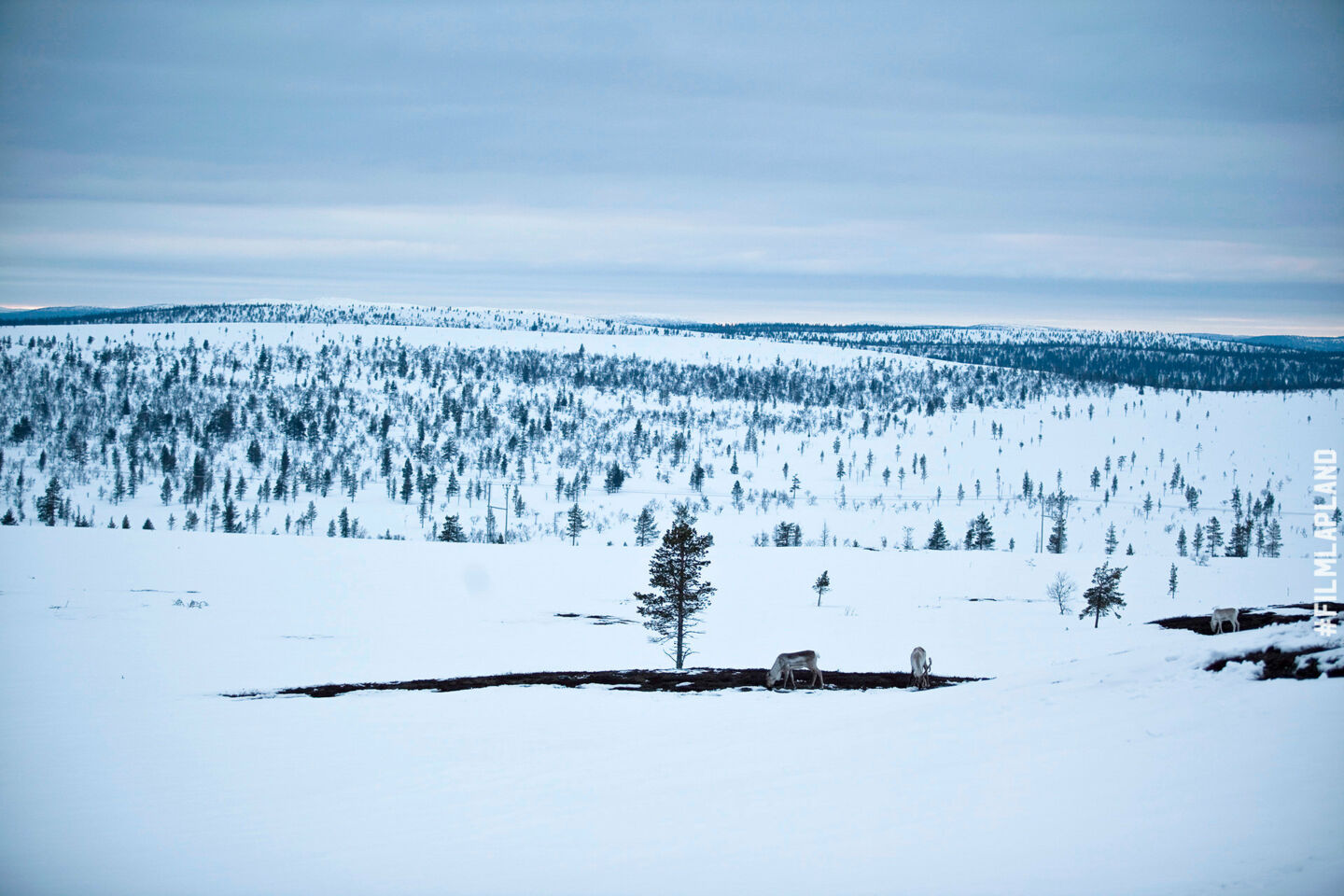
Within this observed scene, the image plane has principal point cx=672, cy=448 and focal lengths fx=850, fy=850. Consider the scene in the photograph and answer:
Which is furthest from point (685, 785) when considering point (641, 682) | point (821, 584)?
point (821, 584)

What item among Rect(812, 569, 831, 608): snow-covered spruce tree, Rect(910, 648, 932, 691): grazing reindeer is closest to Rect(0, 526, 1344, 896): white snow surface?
Rect(910, 648, 932, 691): grazing reindeer

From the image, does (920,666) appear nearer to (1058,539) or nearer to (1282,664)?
(1282,664)

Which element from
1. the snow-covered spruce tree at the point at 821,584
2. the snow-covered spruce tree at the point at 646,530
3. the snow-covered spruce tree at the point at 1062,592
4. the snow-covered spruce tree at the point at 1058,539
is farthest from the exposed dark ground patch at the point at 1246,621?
the snow-covered spruce tree at the point at 646,530

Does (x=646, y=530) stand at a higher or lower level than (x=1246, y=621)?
lower

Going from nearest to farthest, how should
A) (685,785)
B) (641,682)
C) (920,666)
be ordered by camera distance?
1. (685,785)
2. (920,666)
3. (641,682)

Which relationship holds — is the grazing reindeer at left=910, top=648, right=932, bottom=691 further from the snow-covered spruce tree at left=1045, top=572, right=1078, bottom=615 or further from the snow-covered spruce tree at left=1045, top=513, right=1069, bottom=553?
the snow-covered spruce tree at left=1045, top=513, right=1069, bottom=553

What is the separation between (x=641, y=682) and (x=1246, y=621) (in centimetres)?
2567

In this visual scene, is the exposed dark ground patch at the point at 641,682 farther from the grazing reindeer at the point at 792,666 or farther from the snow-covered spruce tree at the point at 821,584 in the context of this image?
the snow-covered spruce tree at the point at 821,584

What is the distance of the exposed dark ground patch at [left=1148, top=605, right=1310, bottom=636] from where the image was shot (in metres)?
Answer: 33.5

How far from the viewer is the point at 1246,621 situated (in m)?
34.2

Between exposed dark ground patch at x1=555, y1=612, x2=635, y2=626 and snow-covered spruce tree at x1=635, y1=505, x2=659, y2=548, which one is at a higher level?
snow-covered spruce tree at x1=635, y1=505, x2=659, y2=548

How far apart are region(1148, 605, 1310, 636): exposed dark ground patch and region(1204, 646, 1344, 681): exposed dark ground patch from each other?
17.5 meters

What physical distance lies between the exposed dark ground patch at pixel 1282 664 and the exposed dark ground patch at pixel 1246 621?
17.5m

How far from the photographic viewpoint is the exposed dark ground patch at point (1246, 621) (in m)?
33.5
